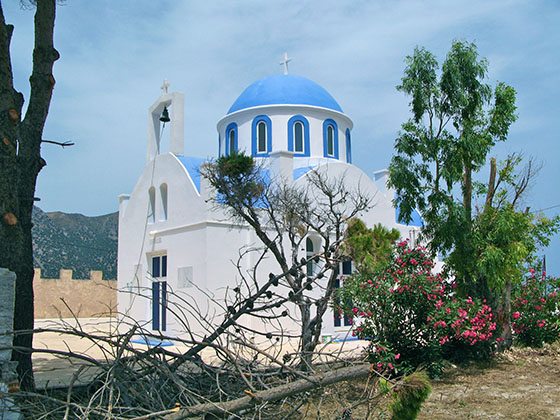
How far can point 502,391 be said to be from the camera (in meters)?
8.36

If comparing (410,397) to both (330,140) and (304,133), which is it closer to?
(304,133)

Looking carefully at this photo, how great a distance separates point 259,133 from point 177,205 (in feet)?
15.0

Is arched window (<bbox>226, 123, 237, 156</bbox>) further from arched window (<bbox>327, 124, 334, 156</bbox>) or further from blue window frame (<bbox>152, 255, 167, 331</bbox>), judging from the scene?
blue window frame (<bbox>152, 255, 167, 331</bbox>)

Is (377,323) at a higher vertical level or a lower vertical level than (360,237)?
lower

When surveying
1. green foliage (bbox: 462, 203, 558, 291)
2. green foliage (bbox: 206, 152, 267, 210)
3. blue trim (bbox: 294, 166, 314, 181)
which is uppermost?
blue trim (bbox: 294, 166, 314, 181)

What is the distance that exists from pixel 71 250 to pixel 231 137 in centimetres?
2290

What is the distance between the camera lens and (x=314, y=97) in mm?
19062

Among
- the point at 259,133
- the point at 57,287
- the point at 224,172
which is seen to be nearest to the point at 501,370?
the point at 224,172

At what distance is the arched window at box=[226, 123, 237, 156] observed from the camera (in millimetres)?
18938

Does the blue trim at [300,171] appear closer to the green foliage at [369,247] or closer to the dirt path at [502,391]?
the green foliage at [369,247]

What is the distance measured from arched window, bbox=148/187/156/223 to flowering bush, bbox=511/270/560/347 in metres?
10.6

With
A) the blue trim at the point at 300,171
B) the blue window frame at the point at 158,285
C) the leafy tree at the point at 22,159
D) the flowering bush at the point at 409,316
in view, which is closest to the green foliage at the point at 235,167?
the flowering bush at the point at 409,316

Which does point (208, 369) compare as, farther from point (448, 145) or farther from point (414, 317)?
point (448, 145)

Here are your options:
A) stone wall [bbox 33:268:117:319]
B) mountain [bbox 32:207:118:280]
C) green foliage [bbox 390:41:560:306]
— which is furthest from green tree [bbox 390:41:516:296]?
mountain [bbox 32:207:118:280]
